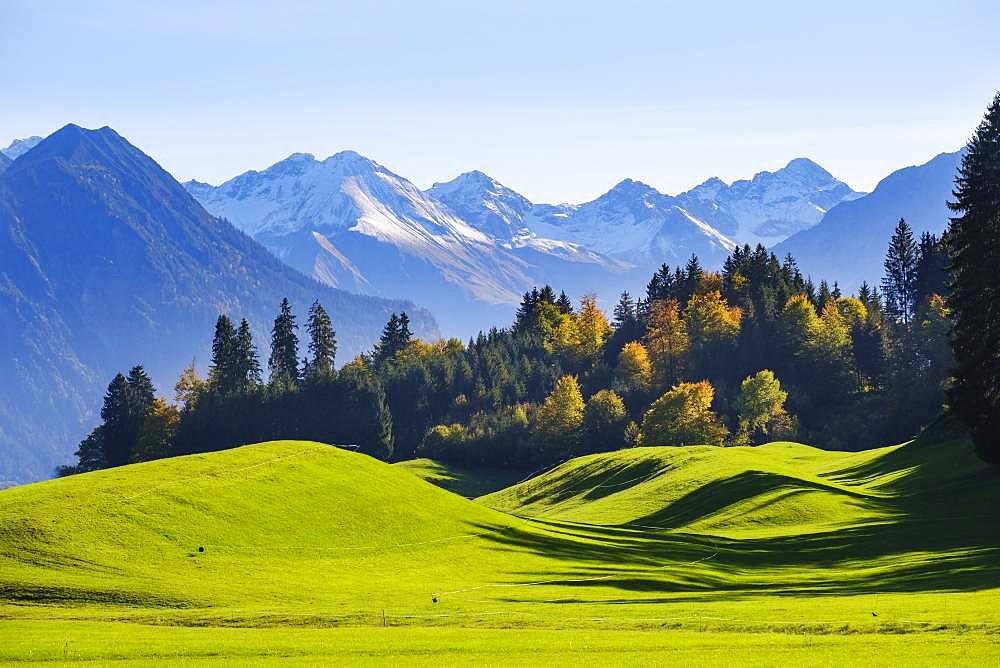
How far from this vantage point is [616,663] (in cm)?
3297

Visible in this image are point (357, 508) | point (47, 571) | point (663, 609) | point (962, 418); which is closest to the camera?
point (663, 609)

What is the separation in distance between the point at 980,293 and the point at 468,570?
124 ft

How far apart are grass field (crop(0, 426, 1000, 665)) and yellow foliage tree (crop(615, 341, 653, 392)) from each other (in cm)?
8036

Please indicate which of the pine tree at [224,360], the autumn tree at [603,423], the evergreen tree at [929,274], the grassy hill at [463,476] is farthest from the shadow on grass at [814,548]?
the pine tree at [224,360]

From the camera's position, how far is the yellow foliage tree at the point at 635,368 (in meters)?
173

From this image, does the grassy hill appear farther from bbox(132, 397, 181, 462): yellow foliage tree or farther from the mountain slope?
the mountain slope

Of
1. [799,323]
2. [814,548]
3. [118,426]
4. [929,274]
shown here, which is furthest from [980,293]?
[118,426]

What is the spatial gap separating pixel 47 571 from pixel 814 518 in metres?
51.3

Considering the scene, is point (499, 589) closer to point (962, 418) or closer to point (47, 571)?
point (47, 571)

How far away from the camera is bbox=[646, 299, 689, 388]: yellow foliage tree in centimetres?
17538

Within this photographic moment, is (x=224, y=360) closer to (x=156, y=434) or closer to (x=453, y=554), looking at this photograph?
(x=156, y=434)

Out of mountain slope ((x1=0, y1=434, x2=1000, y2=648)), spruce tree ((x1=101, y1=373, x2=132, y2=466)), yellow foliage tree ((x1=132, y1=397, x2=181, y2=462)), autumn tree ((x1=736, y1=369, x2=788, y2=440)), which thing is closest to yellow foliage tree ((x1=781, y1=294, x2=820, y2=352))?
autumn tree ((x1=736, y1=369, x2=788, y2=440))

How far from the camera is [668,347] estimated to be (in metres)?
179

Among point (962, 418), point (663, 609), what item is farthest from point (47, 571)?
point (962, 418)
